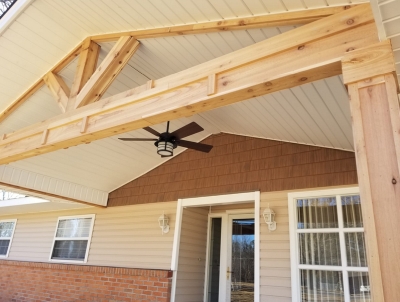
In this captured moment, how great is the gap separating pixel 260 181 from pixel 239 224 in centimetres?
150

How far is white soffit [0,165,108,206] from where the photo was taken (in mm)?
5910

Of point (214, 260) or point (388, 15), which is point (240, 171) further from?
point (388, 15)

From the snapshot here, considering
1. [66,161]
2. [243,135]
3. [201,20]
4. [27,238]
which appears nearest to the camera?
[201,20]

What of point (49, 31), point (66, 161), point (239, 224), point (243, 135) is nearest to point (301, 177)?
point (243, 135)

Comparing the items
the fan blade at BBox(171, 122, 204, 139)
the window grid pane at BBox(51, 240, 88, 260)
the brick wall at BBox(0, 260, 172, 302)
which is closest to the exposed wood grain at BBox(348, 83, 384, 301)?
Result: the fan blade at BBox(171, 122, 204, 139)

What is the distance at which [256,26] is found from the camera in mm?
2785

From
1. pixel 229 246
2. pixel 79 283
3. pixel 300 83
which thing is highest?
pixel 300 83

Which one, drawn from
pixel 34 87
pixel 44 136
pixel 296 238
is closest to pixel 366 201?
pixel 296 238

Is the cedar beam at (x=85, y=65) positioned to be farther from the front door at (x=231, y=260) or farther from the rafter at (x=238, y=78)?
the front door at (x=231, y=260)

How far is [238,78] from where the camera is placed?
97.0 inches

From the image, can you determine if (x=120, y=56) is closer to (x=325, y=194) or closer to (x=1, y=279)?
(x=325, y=194)

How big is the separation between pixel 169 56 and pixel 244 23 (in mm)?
1386

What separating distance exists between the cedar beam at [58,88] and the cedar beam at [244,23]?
110 cm

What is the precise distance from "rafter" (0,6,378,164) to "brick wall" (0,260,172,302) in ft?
10.1
